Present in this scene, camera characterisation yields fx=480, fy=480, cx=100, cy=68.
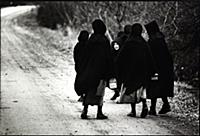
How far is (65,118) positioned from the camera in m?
10.4

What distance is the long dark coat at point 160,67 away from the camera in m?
10.9

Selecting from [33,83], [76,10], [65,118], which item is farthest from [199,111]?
[76,10]

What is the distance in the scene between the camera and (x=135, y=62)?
10500 mm

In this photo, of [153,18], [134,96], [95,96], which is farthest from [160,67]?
[153,18]

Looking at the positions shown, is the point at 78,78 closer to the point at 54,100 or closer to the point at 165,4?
the point at 54,100

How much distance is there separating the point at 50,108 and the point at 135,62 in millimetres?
2536

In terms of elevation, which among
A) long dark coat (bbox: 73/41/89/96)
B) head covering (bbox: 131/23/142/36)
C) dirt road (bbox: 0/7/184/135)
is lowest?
dirt road (bbox: 0/7/184/135)

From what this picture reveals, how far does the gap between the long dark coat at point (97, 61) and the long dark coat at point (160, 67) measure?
46.2 inches

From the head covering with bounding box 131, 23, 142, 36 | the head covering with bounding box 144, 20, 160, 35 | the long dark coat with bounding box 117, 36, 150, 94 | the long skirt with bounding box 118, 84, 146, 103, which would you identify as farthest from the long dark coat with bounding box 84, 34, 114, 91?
the head covering with bounding box 144, 20, 160, 35

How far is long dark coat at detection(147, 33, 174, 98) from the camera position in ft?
35.7

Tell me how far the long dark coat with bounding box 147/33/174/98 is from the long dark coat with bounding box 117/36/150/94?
1.33ft

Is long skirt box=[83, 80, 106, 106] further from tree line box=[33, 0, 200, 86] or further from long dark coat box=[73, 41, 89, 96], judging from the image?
tree line box=[33, 0, 200, 86]

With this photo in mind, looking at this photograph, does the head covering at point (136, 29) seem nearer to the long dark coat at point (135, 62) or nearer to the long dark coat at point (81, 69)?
the long dark coat at point (135, 62)

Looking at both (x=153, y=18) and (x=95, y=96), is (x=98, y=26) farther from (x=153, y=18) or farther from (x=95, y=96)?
(x=153, y=18)
